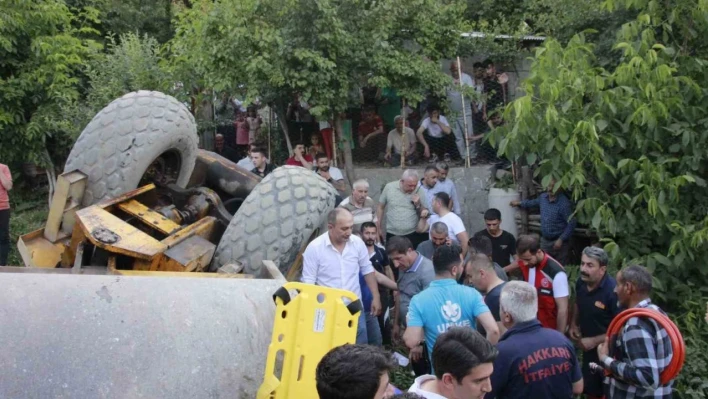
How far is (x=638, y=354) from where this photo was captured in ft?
14.1

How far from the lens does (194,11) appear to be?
10359 mm

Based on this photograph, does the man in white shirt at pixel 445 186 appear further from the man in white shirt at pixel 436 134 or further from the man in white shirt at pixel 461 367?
the man in white shirt at pixel 461 367

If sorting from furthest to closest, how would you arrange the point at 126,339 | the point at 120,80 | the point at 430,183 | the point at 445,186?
the point at 120,80 → the point at 445,186 → the point at 430,183 → the point at 126,339

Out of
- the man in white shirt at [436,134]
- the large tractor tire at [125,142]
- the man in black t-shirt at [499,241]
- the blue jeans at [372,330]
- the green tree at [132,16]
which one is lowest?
the blue jeans at [372,330]

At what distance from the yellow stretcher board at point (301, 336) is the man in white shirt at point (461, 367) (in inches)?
20.8

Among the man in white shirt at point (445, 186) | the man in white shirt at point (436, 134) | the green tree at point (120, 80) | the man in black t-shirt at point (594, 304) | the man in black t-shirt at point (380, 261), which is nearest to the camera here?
the man in black t-shirt at point (594, 304)

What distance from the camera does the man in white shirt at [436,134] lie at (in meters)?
11.2

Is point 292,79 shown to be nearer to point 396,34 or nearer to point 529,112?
point 396,34

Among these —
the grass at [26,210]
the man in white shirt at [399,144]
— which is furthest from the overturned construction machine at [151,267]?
the grass at [26,210]

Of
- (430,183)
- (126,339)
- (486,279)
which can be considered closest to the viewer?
(126,339)

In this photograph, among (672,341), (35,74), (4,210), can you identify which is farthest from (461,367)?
(35,74)

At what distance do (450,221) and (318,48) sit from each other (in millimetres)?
3132

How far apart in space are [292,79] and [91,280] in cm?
621

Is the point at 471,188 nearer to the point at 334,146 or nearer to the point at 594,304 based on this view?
the point at 334,146
